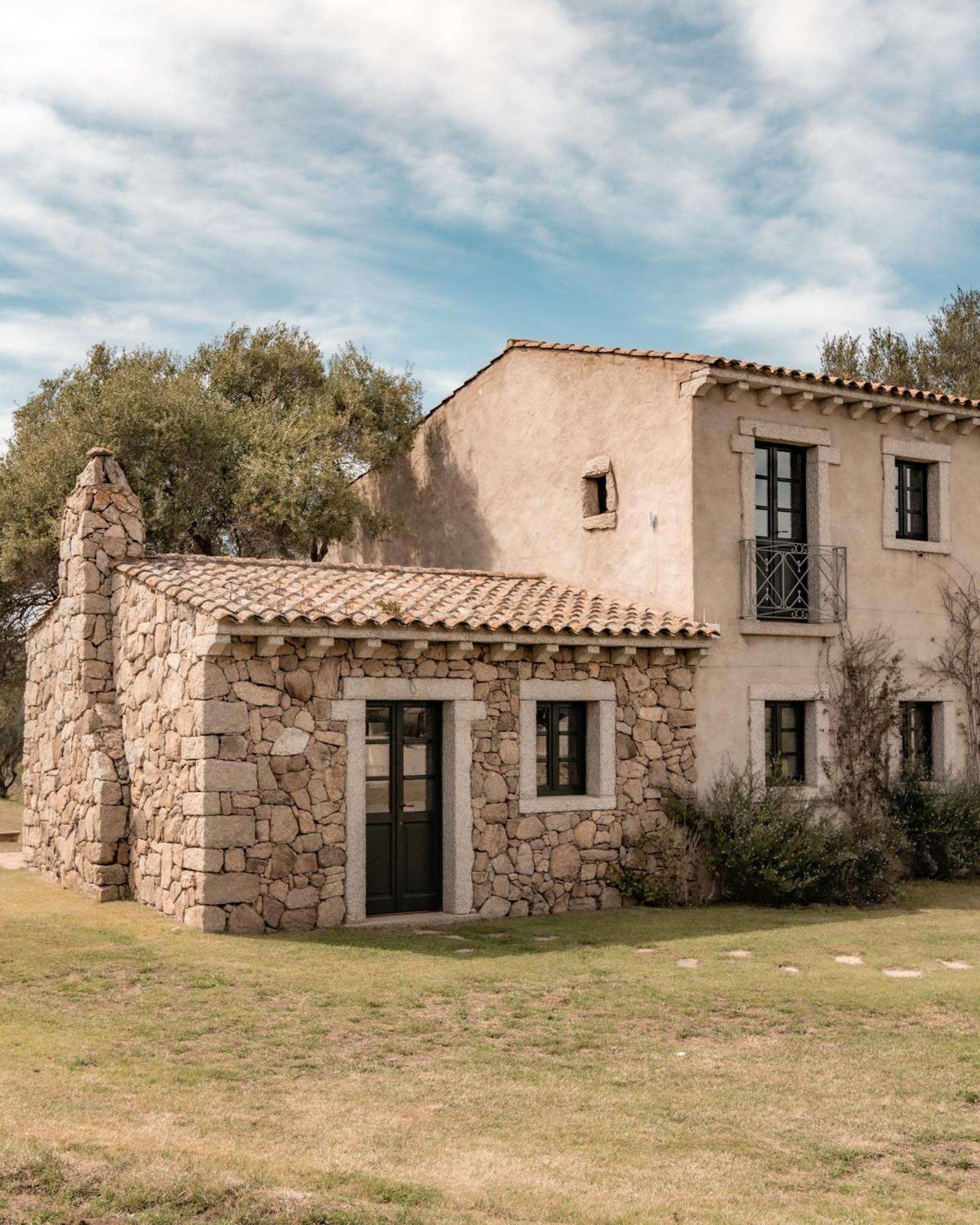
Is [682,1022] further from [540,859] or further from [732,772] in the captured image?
[732,772]

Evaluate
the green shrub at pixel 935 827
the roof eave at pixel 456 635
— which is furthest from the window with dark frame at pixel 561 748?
the green shrub at pixel 935 827

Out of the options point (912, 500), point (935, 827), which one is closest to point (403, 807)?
point (935, 827)

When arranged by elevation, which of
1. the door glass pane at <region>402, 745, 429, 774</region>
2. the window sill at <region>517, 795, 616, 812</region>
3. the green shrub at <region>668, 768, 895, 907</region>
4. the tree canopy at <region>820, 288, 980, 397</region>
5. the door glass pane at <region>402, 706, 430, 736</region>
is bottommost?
the green shrub at <region>668, 768, 895, 907</region>

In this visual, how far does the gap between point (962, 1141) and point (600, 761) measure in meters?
7.17

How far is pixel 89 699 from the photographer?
13617 mm

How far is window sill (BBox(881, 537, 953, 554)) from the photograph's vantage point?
15.6 meters

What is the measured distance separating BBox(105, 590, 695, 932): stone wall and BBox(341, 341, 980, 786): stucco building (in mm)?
1110

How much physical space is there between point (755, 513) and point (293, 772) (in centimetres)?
632

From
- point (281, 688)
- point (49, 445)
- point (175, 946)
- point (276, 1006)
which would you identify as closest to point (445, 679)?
point (281, 688)

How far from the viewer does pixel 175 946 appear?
34.4 ft

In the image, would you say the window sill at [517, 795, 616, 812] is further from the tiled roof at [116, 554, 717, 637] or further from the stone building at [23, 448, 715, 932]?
the tiled roof at [116, 554, 717, 637]

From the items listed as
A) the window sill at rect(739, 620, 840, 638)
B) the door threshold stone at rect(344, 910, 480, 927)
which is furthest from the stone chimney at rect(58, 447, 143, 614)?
the window sill at rect(739, 620, 840, 638)

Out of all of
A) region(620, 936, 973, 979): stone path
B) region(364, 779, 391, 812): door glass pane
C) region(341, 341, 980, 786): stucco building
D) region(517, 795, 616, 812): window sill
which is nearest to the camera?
region(620, 936, 973, 979): stone path

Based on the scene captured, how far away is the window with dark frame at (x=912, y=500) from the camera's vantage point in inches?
632
